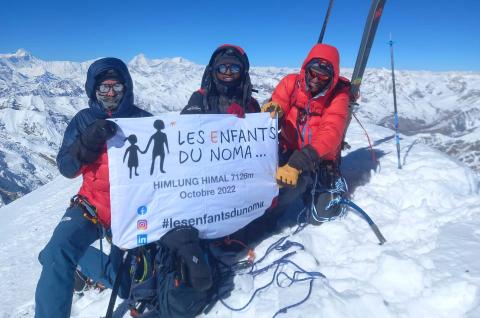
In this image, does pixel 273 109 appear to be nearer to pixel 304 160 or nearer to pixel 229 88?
pixel 229 88

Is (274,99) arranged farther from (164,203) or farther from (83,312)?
(83,312)

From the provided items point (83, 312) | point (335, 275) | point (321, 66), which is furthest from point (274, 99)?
point (83, 312)

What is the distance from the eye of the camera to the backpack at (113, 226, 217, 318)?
413cm

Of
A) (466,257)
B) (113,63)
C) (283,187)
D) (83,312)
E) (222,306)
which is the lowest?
(83,312)

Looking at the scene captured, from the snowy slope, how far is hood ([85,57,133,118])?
271 cm

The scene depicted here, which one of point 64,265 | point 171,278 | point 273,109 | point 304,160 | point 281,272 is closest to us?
point 64,265

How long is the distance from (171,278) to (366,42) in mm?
5690

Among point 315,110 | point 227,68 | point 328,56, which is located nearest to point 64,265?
point 227,68

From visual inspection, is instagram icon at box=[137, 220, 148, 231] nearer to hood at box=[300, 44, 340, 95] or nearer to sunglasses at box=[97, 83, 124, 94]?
sunglasses at box=[97, 83, 124, 94]

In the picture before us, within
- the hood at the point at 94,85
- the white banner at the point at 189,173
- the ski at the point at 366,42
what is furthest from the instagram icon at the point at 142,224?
the ski at the point at 366,42

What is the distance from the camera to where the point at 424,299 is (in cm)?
370

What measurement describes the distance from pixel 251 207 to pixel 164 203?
4.35 feet

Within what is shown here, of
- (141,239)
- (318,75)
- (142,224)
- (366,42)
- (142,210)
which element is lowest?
(141,239)

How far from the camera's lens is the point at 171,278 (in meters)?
4.29
